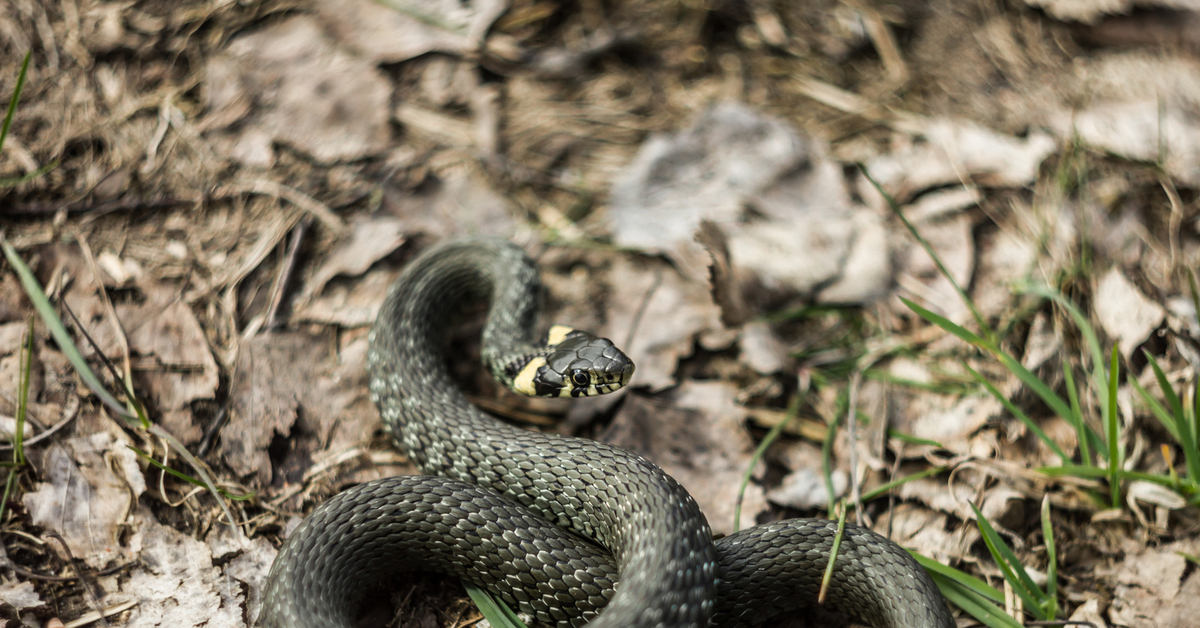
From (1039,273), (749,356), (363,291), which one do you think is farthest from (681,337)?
(1039,273)

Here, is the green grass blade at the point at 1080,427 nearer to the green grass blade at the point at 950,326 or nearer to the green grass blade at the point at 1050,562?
the green grass blade at the point at 1050,562

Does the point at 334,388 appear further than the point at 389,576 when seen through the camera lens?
Yes

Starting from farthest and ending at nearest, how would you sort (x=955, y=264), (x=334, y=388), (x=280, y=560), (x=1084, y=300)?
(x=955, y=264)
(x=1084, y=300)
(x=334, y=388)
(x=280, y=560)

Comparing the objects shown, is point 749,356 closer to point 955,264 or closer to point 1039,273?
point 955,264

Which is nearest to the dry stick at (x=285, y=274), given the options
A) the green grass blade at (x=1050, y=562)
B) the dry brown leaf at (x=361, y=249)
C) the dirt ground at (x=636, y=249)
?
the dirt ground at (x=636, y=249)

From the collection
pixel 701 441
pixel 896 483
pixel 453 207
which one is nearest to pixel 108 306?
pixel 453 207

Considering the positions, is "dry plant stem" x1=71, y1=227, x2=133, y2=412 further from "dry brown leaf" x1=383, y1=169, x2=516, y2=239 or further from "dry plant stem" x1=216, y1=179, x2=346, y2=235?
"dry brown leaf" x1=383, y1=169, x2=516, y2=239
